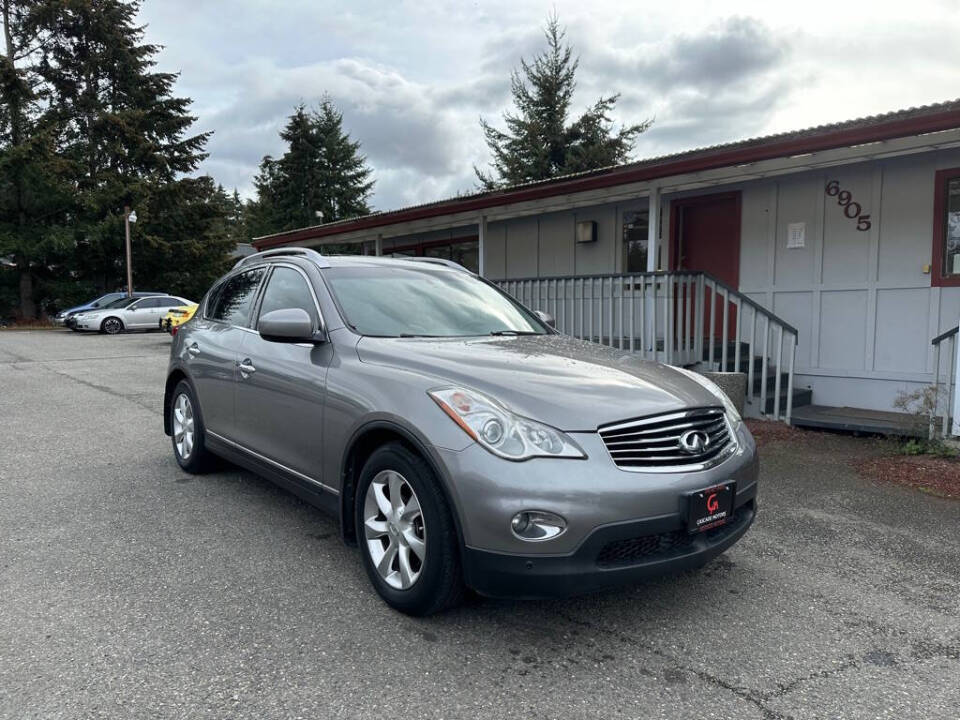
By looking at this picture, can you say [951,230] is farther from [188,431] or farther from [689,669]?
[188,431]

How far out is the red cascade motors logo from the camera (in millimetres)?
2727

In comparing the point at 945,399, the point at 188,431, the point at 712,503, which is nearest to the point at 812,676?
the point at 712,503

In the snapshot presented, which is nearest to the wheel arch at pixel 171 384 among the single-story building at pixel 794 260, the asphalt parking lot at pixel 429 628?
the asphalt parking lot at pixel 429 628

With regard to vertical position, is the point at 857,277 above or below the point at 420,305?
above

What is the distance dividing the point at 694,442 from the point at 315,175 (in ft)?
137

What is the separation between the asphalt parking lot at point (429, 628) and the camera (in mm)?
2363

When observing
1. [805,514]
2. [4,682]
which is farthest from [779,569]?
[4,682]

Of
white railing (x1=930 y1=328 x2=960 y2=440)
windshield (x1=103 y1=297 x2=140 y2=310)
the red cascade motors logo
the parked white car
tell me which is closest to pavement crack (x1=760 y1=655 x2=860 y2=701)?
the red cascade motors logo

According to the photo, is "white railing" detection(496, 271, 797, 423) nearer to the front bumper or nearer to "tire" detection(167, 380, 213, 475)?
"tire" detection(167, 380, 213, 475)

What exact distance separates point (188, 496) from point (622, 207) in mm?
7579

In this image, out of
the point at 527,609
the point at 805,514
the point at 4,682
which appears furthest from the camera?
the point at 805,514

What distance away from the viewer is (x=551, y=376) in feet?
9.71

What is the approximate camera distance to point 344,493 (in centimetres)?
324

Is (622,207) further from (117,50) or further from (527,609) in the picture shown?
(117,50)
